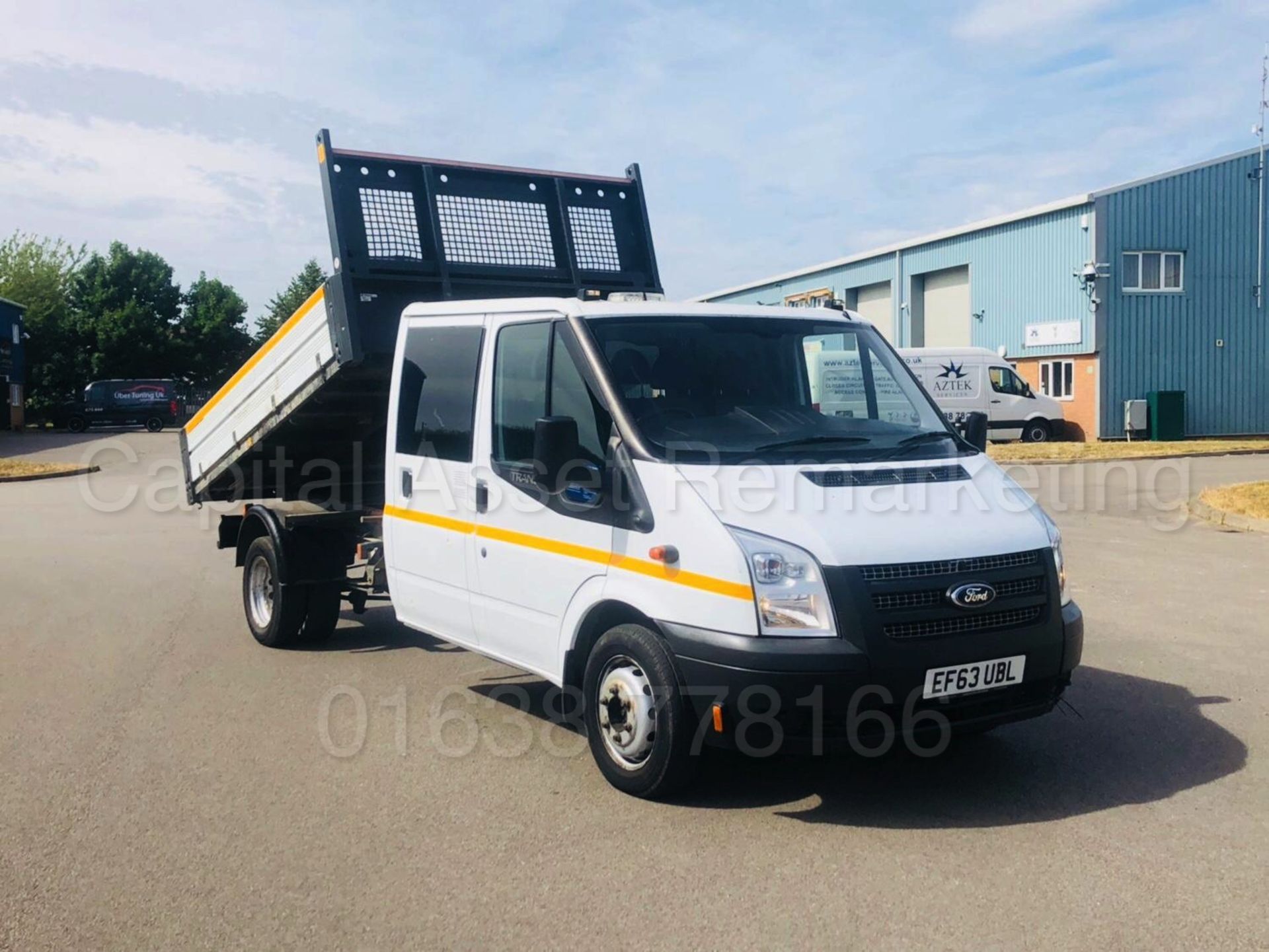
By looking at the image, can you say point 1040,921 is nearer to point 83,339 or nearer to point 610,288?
point 610,288

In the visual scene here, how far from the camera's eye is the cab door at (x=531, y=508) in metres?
5.38

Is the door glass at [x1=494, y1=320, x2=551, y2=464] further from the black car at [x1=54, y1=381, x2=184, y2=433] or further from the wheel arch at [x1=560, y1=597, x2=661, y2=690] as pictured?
the black car at [x1=54, y1=381, x2=184, y2=433]

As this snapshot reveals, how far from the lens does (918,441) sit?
5.66 metres

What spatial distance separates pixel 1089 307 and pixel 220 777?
3265cm

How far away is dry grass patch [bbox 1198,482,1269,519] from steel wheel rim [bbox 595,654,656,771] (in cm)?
1181

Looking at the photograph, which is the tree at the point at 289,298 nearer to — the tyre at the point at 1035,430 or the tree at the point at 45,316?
→ the tree at the point at 45,316

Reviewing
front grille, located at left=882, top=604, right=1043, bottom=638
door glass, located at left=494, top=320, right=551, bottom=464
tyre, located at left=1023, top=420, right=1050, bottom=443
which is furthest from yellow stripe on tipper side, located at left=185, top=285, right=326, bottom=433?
tyre, located at left=1023, top=420, right=1050, bottom=443

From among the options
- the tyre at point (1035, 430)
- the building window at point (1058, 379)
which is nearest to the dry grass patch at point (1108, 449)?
the tyre at point (1035, 430)

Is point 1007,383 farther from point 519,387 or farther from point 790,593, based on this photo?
point 790,593

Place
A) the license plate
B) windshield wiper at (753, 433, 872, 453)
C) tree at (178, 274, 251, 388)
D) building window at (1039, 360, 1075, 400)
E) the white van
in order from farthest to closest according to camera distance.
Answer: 1. tree at (178, 274, 251, 388)
2. building window at (1039, 360, 1075, 400)
3. the white van
4. windshield wiper at (753, 433, 872, 453)
5. the license plate

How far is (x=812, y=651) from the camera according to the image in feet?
15.1

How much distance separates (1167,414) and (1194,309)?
339 centimetres

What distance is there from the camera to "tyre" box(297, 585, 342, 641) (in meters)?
8.34

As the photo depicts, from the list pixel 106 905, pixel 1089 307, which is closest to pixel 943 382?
pixel 1089 307
